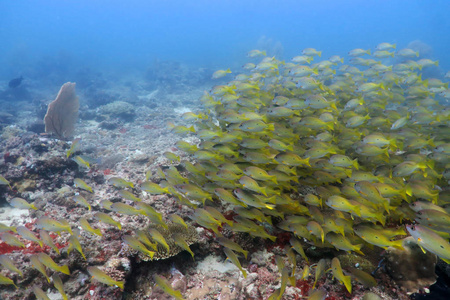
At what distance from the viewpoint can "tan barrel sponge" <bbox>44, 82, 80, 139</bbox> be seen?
10445 millimetres

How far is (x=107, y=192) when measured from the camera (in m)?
7.02

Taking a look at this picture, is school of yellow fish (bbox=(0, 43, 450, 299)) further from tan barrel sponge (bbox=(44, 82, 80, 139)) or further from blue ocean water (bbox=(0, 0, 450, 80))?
Result: blue ocean water (bbox=(0, 0, 450, 80))

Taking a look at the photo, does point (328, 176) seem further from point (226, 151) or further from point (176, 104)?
point (176, 104)

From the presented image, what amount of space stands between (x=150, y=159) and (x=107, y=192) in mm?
2313

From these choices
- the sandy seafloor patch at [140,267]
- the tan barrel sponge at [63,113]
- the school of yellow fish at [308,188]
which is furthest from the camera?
the tan barrel sponge at [63,113]

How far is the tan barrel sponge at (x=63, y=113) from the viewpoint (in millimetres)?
10445

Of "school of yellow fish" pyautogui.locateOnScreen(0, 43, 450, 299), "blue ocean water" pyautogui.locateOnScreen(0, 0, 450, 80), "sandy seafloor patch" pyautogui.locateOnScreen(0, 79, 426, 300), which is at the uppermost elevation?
"blue ocean water" pyautogui.locateOnScreen(0, 0, 450, 80)

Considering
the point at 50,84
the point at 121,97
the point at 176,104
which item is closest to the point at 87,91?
the point at 121,97

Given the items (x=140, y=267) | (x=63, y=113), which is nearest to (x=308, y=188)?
(x=140, y=267)

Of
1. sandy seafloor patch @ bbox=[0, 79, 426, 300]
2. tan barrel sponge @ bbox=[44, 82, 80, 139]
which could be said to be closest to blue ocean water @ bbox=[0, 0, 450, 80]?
tan barrel sponge @ bbox=[44, 82, 80, 139]

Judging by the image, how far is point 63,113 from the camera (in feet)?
35.7

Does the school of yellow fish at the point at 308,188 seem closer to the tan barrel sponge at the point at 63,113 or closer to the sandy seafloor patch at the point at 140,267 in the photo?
A: the sandy seafloor patch at the point at 140,267

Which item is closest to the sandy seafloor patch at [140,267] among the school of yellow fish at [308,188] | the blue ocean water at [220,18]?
the school of yellow fish at [308,188]

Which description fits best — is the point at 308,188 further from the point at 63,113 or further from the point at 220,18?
the point at 220,18
